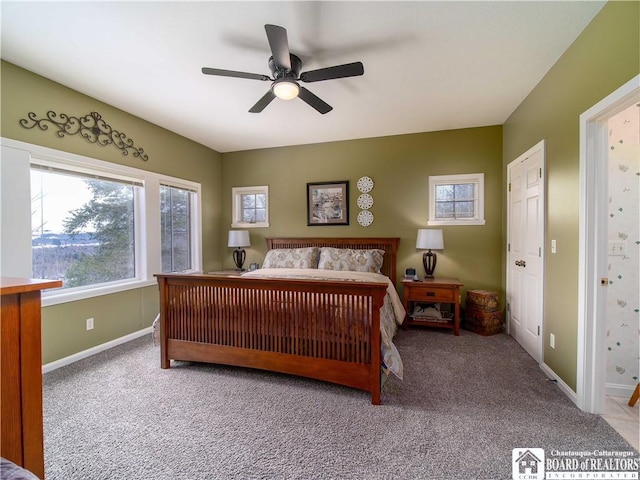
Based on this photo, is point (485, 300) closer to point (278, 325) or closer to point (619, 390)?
point (619, 390)

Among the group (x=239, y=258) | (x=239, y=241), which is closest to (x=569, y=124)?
(x=239, y=241)

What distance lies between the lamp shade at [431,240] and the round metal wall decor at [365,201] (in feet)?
3.09

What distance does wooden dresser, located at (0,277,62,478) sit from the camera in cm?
94

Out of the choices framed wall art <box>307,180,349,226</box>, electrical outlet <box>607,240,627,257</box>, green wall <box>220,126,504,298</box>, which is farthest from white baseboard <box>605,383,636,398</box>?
framed wall art <box>307,180,349,226</box>

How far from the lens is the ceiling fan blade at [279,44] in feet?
5.52

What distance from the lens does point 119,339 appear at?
3299mm

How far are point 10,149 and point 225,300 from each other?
2.21 meters

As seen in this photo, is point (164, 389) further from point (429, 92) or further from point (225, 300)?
point (429, 92)

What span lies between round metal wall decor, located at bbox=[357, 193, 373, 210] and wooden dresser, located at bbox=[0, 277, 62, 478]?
377 cm

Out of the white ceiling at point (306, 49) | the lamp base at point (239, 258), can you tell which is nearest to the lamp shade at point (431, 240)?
the white ceiling at point (306, 49)

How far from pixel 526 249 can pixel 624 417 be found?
5.16 feet

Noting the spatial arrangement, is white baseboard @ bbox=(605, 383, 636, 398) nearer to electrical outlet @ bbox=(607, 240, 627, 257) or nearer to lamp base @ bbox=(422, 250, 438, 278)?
electrical outlet @ bbox=(607, 240, 627, 257)

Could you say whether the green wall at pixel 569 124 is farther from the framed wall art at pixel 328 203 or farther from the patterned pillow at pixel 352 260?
the framed wall art at pixel 328 203

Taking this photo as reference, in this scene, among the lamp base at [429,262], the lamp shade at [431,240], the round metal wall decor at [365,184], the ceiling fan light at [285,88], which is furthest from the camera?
the round metal wall decor at [365,184]
